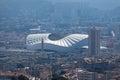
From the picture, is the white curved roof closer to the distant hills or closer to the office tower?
the office tower

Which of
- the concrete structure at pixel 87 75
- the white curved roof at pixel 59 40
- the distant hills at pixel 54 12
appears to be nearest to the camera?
the concrete structure at pixel 87 75

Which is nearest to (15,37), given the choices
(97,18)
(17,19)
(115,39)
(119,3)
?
(115,39)

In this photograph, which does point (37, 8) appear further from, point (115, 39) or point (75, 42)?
point (75, 42)

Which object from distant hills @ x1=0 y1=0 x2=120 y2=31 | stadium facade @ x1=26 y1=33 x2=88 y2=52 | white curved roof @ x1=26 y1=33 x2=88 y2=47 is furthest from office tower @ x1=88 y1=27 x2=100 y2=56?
distant hills @ x1=0 y1=0 x2=120 y2=31

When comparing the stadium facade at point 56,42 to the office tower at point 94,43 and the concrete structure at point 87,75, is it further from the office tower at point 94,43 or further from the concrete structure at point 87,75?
the concrete structure at point 87,75

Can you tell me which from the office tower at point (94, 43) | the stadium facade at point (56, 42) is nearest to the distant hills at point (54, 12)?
the stadium facade at point (56, 42)

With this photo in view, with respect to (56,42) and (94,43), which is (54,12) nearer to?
(56,42)

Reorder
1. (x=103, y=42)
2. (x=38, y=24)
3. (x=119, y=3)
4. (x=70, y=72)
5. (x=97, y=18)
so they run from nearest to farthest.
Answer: (x=70, y=72) < (x=103, y=42) < (x=38, y=24) < (x=97, y=18) < (x=119, y=3)

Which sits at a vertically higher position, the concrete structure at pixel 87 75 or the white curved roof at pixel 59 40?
the concrete structure at pixel 87 75
